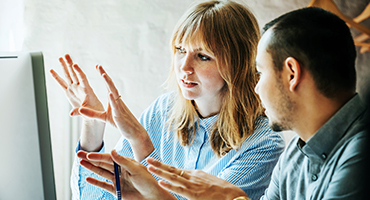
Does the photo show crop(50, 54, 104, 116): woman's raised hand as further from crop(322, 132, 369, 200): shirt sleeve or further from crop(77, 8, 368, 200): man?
crop(322, 132, 369, 200): shirt sleeve

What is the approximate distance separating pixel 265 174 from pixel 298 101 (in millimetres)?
537

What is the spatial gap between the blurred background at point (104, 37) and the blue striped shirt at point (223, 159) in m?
0.76

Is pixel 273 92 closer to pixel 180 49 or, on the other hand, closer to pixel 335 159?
pixel 335 159

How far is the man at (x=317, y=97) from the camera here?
0.82m

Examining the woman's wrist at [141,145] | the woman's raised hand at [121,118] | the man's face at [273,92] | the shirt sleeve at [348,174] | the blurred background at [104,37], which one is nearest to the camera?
the shirt sleeve at [348,174]

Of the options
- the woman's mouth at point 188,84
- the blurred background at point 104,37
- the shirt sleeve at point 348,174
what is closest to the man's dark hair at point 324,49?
the shirt sleeve at point 348,174

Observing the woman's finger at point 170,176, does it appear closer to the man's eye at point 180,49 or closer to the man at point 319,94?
the man at point 319,94

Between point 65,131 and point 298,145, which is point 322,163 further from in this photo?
point 65,131

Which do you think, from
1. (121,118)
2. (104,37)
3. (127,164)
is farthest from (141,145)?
(104,37)

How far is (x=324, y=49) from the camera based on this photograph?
0.83 metres

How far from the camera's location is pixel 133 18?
2211 mm

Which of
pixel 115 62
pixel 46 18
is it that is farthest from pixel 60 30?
pixel 115 62

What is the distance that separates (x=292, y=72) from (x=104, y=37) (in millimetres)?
1636

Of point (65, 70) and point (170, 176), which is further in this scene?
point (65, 70)
